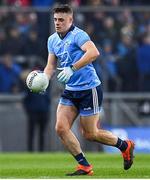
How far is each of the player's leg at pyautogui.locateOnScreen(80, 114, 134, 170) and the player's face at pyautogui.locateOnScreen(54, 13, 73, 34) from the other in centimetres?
137

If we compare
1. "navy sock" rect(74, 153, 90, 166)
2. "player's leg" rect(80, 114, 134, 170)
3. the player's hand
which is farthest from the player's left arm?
"navy sock" rect(74, 153, 90, 166)

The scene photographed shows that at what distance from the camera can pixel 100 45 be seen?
2314cm

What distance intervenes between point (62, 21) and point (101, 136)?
1876 mm

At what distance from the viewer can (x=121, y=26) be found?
23.2 meters

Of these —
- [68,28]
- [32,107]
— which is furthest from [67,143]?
[32,107]

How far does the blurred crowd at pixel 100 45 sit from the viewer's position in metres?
22.8

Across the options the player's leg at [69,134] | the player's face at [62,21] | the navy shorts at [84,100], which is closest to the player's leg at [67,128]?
the player's leg at [69,134]

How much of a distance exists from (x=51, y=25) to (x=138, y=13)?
259cm

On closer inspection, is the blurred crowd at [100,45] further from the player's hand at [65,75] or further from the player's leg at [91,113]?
the player's hand at [65,75]

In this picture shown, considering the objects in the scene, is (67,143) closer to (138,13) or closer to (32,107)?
(32,107)

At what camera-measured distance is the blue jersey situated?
40.5 feet

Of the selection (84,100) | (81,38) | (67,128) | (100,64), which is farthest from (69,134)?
(100,64)

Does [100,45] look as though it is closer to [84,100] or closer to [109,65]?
[109,65]

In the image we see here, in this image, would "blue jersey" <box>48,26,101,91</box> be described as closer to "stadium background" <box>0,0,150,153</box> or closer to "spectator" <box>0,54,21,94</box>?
"spectator" <box>0,54,21,94</box>
